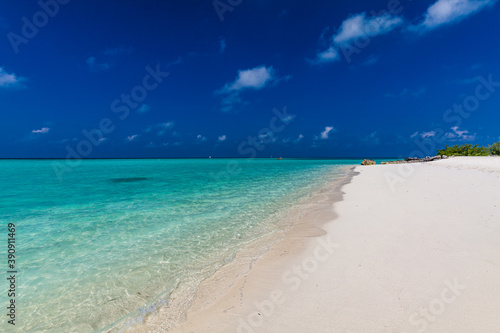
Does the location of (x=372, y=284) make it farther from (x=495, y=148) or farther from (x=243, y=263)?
(x=495, y=148)

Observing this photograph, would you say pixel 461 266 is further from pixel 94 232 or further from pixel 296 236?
pixel 94 232

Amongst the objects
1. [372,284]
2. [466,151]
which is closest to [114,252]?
[372,284]

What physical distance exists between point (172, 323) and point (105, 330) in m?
1.10

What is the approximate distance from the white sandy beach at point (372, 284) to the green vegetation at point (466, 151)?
6611 centimetres

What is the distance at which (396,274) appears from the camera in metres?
4.11

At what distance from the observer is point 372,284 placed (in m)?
3.88

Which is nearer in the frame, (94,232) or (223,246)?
(223,246)

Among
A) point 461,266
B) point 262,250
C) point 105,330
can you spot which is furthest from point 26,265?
point 461,266

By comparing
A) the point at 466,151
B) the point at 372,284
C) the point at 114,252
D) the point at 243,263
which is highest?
the point at 466,151

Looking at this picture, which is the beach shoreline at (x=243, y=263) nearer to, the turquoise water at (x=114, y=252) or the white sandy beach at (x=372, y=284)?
the white sandy beach at (x=372, y=284)

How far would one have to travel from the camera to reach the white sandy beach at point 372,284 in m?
3.08

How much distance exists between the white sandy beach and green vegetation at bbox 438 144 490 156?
217 ft

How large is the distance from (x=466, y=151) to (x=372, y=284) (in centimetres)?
7383

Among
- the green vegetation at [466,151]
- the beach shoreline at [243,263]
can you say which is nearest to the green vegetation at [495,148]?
the green vegetation at [466,151]
